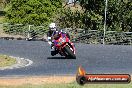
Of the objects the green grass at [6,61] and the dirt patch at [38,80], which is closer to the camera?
the dirt patch at [38,80]

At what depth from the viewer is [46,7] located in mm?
43000

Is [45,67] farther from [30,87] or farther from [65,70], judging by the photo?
[30,87]

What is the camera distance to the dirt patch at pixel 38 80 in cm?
1521

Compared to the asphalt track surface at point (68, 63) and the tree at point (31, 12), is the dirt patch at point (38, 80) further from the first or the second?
the tree at point (31, 12)

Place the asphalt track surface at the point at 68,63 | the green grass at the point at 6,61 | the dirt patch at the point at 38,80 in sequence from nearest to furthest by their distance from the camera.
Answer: the dirt patch at the point at 38,80
the asphalt track surface at the point at 68,63
the green grass at the point at 6,61

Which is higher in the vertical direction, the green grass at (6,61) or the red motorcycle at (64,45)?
the red motorcycle at (64,45)

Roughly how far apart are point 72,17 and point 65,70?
20.7m

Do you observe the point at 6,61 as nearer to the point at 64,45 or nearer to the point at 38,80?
the point at 64,45

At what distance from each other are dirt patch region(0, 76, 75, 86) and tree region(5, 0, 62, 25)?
82.2ft

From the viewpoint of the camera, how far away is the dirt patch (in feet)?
49.9

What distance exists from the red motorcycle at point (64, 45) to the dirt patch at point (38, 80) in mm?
6088

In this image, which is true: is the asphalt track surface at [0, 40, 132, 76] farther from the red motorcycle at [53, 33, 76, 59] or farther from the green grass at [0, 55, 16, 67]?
the green grass at [0, 55, 16, 67]

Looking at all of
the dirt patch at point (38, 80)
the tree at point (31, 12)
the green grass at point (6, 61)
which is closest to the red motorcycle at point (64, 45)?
the green grass at point (6, 61)

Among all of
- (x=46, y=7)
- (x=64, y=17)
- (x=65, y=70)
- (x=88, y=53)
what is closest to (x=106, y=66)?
(x=65, y=70)
